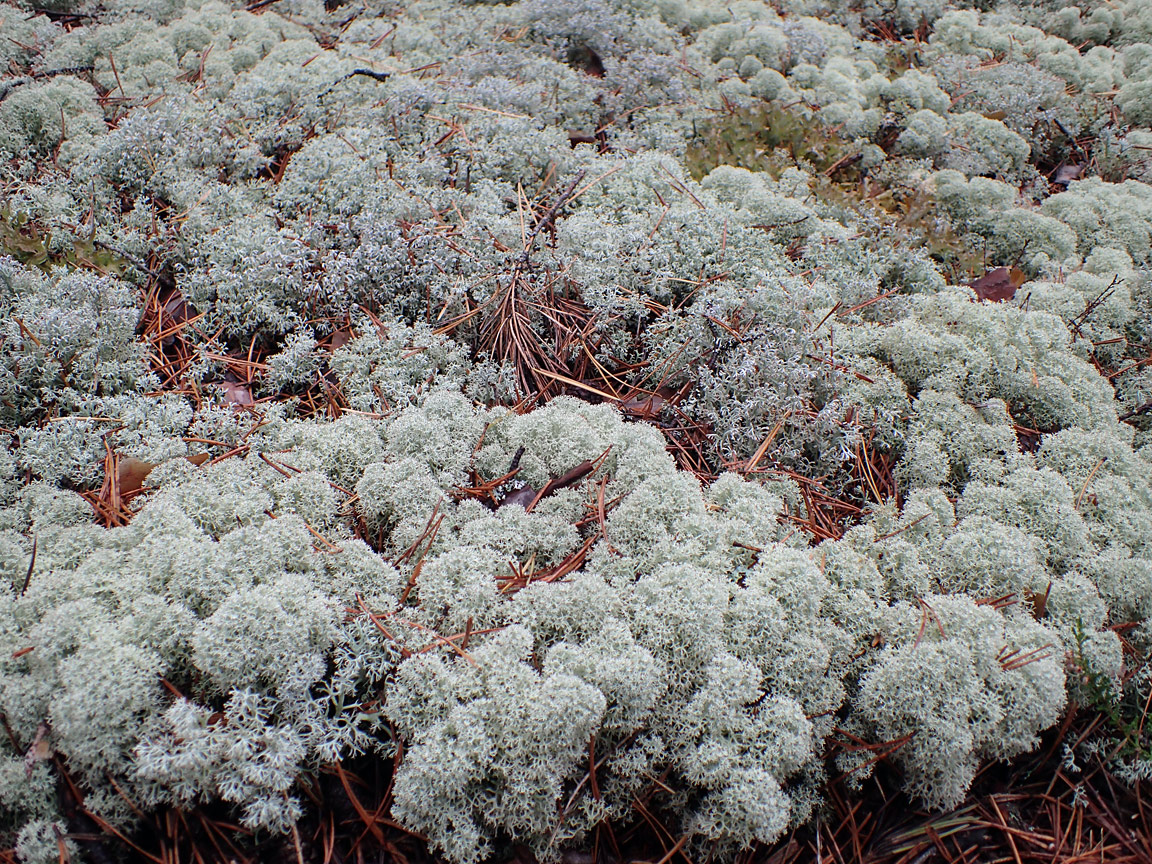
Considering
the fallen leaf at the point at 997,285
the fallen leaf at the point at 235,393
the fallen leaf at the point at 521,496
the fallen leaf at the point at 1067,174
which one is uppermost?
the fallen leaf at the point at 1067,174

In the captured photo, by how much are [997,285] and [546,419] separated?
2.83m

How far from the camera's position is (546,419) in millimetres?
2689

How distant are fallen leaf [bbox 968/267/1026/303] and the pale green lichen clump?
4.7 inches

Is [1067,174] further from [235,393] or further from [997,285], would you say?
[235,393]

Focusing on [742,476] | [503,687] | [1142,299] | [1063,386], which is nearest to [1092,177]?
[1142,299]

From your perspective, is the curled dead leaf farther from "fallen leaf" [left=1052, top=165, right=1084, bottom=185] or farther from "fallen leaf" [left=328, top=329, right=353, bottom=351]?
"fallen leaf" [left=1052, top=165, right=1084, bottom=185]

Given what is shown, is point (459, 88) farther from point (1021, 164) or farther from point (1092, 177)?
point (1092, 177)

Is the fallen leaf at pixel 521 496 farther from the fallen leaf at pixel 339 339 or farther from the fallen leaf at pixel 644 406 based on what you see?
the fallen leaf at pixel 339 339

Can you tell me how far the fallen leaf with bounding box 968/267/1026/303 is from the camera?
389 centimetres

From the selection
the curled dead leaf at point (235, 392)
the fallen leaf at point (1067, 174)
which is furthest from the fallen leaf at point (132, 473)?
the fallen leaf at point (1067, 174)

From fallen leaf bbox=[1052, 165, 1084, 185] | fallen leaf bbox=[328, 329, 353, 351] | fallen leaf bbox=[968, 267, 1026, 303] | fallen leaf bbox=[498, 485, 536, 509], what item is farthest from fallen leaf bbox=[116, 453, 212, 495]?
fallen leaf bbox=[1052, 165, 1084, 185]

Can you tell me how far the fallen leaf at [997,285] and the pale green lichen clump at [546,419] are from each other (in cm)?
12

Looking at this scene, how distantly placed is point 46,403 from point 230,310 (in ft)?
2.64

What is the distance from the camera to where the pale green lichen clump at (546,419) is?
186 centimetres
